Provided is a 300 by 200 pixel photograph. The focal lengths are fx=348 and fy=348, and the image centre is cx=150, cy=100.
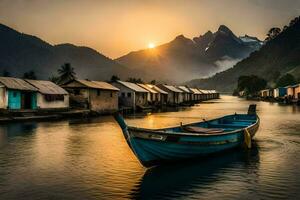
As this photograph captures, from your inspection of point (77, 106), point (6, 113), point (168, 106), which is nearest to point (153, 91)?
point (168, 106)

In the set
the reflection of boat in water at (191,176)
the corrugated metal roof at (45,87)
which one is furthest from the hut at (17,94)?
the reflection of boat in water at (191,176)

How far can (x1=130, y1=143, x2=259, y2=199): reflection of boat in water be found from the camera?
1283cm

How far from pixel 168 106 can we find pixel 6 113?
49444 mm

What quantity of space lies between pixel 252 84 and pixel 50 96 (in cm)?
14217

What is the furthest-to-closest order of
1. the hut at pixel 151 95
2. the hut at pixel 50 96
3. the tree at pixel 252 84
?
the tree at pixel 252 84, the hut at pixel 151 95, the hut at pixel 50 96

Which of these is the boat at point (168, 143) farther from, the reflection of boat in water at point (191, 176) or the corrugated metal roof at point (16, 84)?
the corrugated metal roof at point (16, 84)

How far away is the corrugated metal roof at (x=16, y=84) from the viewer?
4130 centimetres

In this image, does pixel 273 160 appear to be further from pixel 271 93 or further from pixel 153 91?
pixel 271 93

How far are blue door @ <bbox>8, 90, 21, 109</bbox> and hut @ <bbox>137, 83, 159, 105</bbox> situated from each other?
3573 centimetres

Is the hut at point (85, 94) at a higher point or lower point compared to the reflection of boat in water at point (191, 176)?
higher

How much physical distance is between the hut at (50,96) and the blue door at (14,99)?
2.71 meters

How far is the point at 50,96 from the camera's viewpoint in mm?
47031

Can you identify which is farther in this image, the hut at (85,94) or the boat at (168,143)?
the hut at (85,94)

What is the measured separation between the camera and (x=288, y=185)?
13523 millimetres
